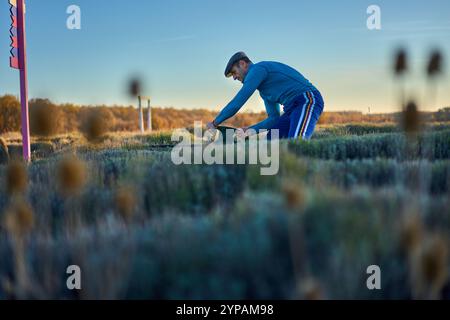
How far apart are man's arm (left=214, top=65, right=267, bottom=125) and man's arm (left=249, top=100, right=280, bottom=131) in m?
0.88

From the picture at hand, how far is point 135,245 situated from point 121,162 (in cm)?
308

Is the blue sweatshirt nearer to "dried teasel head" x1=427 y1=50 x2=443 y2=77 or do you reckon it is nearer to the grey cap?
the grey cap

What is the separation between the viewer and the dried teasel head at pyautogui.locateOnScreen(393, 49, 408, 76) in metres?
3.26

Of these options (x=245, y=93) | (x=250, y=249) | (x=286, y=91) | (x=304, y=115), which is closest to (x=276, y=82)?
(x=286, y=91)

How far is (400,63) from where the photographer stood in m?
3.27

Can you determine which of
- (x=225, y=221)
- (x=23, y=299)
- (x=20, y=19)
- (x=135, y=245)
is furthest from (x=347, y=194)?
(x=20, y=19)

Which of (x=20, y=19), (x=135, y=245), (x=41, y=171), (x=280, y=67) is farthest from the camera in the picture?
(x=20, y=19)

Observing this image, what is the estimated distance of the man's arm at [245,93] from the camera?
6430 millimetres

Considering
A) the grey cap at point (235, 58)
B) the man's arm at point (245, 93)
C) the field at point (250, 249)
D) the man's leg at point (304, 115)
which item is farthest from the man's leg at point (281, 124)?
the field at point (250, 249)

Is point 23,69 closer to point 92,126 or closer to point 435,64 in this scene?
point 92,126

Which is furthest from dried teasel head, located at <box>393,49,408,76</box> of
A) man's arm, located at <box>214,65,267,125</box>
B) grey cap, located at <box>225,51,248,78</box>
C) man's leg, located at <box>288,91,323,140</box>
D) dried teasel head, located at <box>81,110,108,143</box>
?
grey cap, located at <box>225,51,248,78</box>
